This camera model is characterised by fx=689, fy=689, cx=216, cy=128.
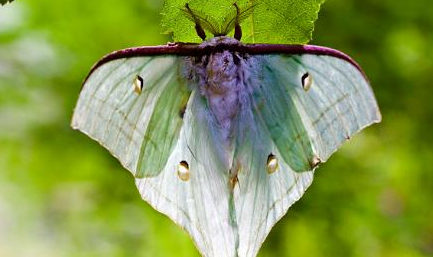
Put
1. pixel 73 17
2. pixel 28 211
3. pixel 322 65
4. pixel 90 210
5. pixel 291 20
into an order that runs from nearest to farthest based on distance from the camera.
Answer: pixel 322 65, pixel 291 20, pixel 73 17, pixel 90 210, pixel 28 211

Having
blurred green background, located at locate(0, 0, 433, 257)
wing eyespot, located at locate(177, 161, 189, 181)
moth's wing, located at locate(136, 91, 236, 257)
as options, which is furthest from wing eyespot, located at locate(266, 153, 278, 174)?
blurred green background, located at locate(0, 0, 433, 257)

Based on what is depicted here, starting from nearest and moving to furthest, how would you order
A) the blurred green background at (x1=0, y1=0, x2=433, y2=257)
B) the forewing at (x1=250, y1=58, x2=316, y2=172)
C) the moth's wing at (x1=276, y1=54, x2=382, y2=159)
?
1. the moth's wing at (x1=276, y1=54, x2=382, y2=159)
2. the forewing at (x1=250, y1=58, x2=316, y2=172)
3. the blurred green background at (x1=0, y1=0, x2=433, y2=257)

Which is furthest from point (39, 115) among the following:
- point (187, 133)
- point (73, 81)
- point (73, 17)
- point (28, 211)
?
point (187, 133)

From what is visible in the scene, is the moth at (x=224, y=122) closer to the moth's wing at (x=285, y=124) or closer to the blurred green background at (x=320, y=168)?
the moth's wing at (x=285, y=124)

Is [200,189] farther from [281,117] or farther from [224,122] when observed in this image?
[281,117]

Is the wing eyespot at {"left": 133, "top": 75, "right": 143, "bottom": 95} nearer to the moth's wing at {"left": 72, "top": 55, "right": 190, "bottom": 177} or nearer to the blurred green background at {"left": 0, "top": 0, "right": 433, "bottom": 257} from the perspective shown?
the moth's wing at {"left": 72, "top": 55, "right": 190, "bottom": 177}


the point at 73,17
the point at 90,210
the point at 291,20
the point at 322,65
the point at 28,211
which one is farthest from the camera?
the point at 28,211

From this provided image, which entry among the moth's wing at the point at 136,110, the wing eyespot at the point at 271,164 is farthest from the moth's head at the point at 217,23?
the wing eyespot at the point at 271,164

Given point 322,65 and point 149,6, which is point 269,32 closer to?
point 322,65
